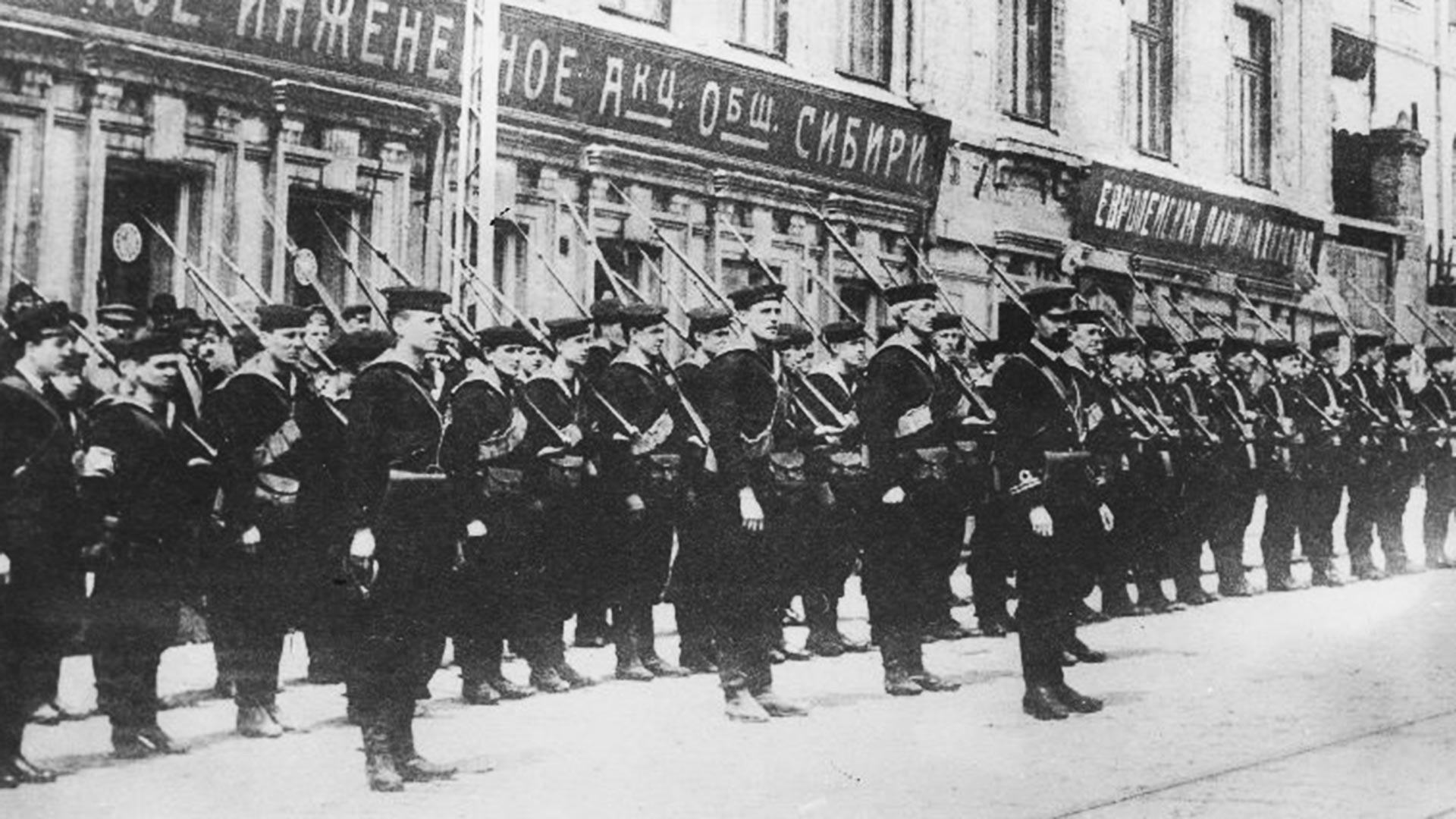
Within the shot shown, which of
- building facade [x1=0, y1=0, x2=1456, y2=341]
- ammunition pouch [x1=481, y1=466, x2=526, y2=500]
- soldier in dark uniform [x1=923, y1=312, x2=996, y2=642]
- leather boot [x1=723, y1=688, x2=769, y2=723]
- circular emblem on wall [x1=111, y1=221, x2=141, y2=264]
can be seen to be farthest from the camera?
Answer: soldier in dark uniform [x1=923, y1=312, x2=996, y2=642]

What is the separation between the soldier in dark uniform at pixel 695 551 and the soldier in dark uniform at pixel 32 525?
1.85 metres

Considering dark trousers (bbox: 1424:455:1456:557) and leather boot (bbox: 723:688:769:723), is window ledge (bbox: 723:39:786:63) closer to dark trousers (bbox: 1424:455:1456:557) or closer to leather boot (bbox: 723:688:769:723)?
leather boot (bbox: 723:688:769:723)

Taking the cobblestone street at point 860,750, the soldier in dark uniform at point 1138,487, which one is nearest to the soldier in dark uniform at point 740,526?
the cobblestone street at point 860,750

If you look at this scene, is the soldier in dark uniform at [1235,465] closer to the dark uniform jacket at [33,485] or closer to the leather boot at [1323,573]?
the leather boot at [1323,573]

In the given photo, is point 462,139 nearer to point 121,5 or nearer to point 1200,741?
point 121,5

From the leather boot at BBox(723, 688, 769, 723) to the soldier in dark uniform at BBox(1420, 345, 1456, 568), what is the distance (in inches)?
195

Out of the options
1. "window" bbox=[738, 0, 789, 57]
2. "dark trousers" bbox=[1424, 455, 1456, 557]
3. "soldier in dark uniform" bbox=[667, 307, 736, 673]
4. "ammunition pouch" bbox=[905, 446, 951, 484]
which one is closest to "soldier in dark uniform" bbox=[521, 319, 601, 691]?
"soldier in dark uniform" bbox=[667, 307, 736, 673]

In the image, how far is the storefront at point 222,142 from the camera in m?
3.26

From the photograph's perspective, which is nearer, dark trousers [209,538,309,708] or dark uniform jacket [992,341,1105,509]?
dark trousers [209,538,309,708]

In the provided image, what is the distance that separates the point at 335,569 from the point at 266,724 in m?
0.45

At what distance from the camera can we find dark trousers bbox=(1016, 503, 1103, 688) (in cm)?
426

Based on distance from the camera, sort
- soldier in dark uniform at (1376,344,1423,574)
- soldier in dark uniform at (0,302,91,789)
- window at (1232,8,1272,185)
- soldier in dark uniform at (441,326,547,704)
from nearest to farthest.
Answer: soldier in dark uniform at (0,302,91,789)
soldier in dark uniform at (441,326,547,704)
window at (1232,8,1272,185)
soldier in dark uniform at (1376,344,1423,574)

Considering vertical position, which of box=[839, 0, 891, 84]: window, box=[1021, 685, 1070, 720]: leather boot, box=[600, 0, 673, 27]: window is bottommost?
box=[1021, 685, 1070, 720]: leather boot

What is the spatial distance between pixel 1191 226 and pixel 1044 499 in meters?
3.46
